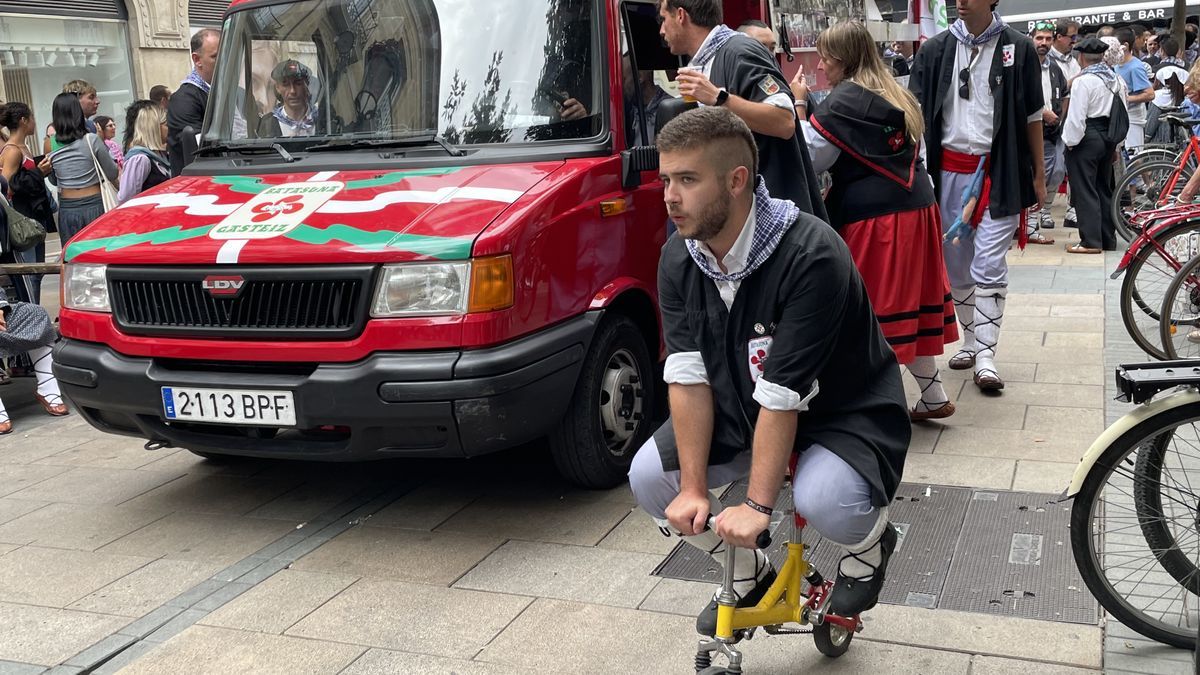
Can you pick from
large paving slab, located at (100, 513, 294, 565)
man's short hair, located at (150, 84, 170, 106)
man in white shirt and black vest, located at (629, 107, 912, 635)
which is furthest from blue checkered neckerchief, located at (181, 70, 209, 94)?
man in white shirt and black vest, located at (629, 107, 912, 635)

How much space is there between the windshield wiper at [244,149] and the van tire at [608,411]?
4.92ft

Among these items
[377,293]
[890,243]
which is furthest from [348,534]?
[890,243]

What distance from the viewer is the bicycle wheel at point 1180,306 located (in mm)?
6082

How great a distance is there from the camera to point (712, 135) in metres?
2.72

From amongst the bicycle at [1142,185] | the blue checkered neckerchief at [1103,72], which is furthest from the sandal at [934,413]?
the blue checkered neckerchief at [1103,72]

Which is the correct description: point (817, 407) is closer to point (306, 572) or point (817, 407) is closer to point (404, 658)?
point (404, 658)

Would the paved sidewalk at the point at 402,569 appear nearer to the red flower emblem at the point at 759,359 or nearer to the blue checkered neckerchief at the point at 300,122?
the red flower emblem at the point at 759,359

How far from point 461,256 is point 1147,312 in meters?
4.43

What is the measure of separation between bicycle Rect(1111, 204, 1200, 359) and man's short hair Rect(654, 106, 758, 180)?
4313 mm

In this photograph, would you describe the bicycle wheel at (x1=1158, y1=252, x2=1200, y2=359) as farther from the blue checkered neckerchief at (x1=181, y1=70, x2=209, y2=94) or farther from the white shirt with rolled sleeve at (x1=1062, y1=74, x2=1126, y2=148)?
the blue checkered neckerchief at (x1=181, y1=70, x2=209, y2=94)

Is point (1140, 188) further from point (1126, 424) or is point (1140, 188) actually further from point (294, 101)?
point (1126, 424)

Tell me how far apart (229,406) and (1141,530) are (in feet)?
9.85

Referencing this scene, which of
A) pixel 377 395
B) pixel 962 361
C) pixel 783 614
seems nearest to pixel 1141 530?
pixel 783 614

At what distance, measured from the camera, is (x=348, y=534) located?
457 centimetres
